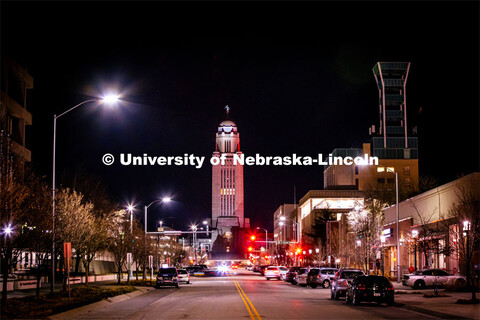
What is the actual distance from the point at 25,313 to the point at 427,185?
8181 centimetres

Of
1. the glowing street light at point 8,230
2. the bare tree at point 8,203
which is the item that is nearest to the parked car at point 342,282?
the bare tree at point 8,203

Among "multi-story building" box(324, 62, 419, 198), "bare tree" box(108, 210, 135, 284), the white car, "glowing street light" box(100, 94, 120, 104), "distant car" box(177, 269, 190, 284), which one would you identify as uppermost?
"multi-story building" box(324, 62, 419, 198)

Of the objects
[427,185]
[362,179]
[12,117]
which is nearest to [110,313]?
[12,117]

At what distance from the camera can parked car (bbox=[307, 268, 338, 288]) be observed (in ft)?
166

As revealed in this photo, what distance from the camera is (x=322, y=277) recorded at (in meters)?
50.7

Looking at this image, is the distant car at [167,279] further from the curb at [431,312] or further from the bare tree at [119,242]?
the curb at [431,312]

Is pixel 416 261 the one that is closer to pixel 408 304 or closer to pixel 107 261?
pixel 408 304

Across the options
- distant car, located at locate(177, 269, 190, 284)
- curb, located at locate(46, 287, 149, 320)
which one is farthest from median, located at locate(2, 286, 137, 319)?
distant car, located at locate(177, 269, 190, 284)

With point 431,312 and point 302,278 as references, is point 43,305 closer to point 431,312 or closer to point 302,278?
point 431,312

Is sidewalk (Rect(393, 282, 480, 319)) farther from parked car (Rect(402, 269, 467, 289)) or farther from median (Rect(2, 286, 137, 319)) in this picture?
median (Rect(2, 286, 137, 319))

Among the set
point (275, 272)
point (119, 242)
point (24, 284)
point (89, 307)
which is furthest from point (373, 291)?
point (275, 272)

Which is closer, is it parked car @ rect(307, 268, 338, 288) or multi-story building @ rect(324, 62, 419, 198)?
parked car @ rect(307, 268, 338, 288)

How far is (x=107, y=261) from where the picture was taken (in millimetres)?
83562

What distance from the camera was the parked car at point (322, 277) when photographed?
166 ft
